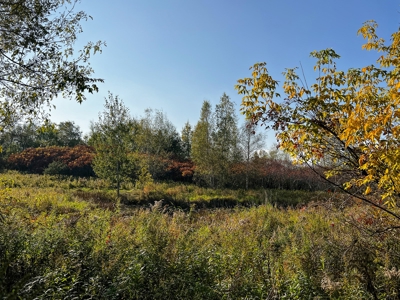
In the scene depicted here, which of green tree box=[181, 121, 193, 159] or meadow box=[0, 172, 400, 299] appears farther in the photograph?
green tree box=[181, 121, 193, 159]

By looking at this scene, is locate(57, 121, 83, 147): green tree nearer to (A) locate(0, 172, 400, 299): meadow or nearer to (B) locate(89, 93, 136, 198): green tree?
(B) locate(89, 93, 136, 198): green tree

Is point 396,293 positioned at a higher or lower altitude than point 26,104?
lower

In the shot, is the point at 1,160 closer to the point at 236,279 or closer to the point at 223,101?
the point at 223,101

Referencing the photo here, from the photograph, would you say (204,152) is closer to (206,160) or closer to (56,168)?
(206,160)

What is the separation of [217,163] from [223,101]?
21.4 ft

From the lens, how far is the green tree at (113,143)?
55.4 feet

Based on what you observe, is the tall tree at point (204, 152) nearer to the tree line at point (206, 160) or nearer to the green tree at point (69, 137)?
the tree line at point (206, 160)

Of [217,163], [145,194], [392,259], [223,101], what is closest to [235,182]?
[217,163]

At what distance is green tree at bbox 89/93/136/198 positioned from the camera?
16.9m

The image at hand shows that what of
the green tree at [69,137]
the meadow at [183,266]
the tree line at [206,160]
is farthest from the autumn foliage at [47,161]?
the meadow at [183,266]

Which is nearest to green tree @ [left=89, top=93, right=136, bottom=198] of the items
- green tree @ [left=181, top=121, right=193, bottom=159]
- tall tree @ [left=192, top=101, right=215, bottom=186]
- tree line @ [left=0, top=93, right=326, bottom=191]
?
tree line @ [left=0, top=93, right=326, bottom=191]

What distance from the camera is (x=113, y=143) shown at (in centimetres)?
1689

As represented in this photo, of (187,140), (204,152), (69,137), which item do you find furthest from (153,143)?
(69,137)

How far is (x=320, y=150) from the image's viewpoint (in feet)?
15.0
